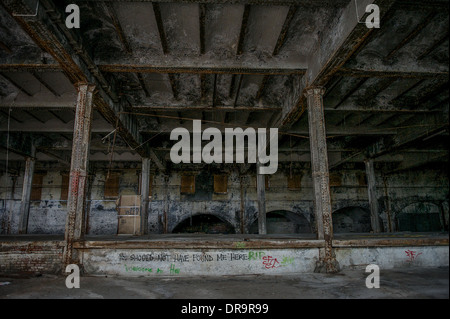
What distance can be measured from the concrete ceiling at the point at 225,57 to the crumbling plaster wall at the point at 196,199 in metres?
7.37

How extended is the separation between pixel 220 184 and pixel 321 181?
10.9m

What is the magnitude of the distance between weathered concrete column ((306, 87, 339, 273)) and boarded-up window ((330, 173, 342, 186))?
11.4 m

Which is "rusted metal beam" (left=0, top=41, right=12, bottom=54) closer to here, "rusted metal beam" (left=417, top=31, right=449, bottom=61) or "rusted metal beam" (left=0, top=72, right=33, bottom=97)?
"rusted metal beam" (left=0, top=72, right=33, bottom=97)

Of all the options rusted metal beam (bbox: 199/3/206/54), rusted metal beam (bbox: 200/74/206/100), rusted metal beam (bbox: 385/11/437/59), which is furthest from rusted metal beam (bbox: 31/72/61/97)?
rusted metal beam (bbox: 385/11/437/59)

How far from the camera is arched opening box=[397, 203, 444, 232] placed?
17062mm

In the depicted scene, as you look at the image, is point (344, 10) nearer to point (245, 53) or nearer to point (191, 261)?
point (245, 53)

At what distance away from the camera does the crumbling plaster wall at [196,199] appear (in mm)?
16203

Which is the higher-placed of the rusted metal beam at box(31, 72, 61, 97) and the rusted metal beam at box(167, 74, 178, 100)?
the rusted metal beam at box(167, 74, 178, 100)

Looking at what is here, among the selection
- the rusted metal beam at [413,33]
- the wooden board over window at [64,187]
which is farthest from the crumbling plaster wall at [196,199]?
the rusted metal beam at [413,33]

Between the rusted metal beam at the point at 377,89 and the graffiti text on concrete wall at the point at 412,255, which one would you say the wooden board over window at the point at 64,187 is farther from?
the graffiti text on concrete wall at the point at 412,255

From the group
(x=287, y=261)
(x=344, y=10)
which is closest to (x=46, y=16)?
(x=344, y=10)

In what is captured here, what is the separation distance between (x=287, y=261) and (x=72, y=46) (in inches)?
225

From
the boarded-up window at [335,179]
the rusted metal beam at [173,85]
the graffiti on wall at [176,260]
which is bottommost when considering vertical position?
the graffiti on wall at [176,260]

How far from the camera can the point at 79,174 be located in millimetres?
5918
